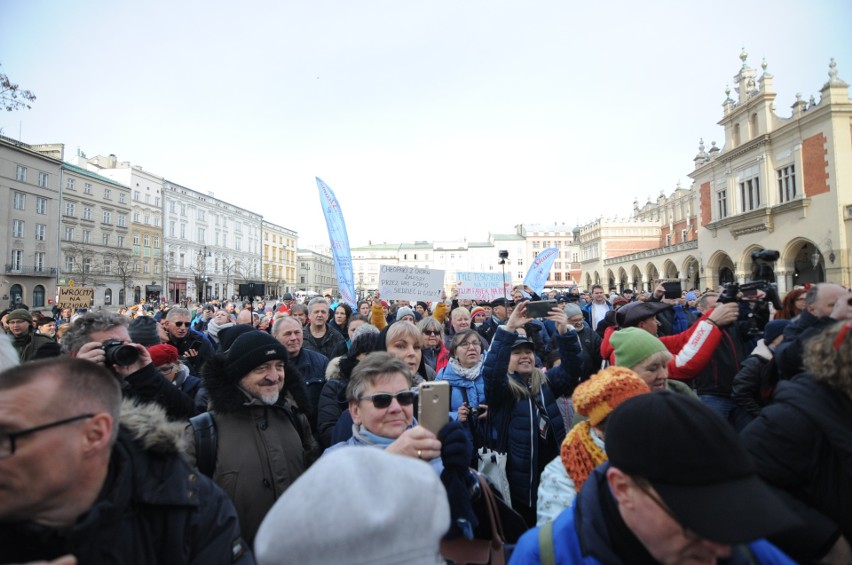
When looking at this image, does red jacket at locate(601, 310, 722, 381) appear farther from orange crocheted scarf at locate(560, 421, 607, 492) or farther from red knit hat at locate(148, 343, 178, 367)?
red knit hat at locate(148, 343, 178, 367)

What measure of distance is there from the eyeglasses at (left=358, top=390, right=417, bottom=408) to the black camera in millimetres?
1394

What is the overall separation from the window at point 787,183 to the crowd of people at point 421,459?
1146 inches

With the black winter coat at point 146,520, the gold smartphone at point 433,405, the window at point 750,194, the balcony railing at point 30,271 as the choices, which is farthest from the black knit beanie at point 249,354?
the balcony railing at point 30,271

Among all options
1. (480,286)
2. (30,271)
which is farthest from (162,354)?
(30,271)

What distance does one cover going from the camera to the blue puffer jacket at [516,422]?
10.4ft

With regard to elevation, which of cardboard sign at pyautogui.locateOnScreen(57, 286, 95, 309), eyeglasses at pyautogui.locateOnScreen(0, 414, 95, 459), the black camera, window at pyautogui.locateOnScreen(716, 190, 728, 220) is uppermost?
window at pyautogui.locateOnScreen(716, 190, 728, 220)

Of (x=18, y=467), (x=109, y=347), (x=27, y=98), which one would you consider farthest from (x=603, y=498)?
(x=27, y=98)

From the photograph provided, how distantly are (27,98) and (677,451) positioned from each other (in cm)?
1083

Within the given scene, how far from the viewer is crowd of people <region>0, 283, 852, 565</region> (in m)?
1.05

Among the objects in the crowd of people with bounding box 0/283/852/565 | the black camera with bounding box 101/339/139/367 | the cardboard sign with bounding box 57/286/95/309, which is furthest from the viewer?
the cardboard sign with bounding box 57/286/95/309

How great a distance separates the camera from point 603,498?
4.50 feet

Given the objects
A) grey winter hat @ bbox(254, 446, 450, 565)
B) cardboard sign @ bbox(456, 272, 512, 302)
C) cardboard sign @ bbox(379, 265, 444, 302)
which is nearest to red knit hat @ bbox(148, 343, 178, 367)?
grey winter hat @ bbox(254, 446, 450, 565)

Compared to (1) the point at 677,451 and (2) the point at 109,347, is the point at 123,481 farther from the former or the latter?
(1) the point at 677,451

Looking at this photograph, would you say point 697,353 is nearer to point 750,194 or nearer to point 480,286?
point 480,286
